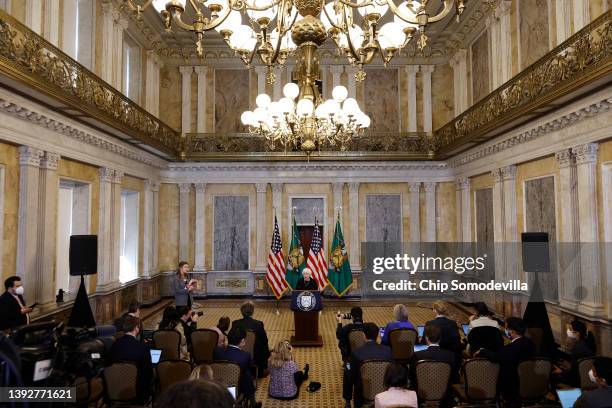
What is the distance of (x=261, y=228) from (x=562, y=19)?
11.0 m

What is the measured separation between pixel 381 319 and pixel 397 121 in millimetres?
7589

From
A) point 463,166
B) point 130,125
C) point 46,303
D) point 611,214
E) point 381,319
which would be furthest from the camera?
point 463,166

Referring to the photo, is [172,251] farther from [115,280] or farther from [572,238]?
[572,238]

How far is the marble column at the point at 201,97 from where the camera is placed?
15.4m

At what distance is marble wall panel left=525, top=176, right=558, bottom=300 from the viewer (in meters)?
9.18

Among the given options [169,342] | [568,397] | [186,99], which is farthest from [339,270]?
[568,397]

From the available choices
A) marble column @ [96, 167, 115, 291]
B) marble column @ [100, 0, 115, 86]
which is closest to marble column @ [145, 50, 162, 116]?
marble column @ [100, 0, 115, 86]

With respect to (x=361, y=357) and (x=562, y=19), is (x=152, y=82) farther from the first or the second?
(x=361, y=357)

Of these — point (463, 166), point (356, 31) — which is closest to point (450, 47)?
point (463, 166)

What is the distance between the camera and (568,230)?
8.48 meters

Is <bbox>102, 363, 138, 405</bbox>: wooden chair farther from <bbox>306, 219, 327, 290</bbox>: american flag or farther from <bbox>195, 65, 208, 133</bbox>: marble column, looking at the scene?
<bbox>195, 65, 208, 133</bbox>: marble column

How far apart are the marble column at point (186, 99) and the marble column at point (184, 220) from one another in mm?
2222

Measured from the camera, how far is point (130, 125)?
1041 cm

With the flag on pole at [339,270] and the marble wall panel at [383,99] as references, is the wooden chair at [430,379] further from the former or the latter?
the marble wall panel at [383,99]
